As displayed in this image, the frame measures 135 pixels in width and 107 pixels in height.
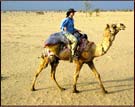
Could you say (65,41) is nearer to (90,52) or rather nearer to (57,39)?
(57,39)

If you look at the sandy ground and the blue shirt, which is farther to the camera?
the blue shirt

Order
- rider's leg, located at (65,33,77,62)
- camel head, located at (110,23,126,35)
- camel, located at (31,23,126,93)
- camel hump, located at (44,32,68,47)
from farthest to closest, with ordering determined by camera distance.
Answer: camel hump, located at (44,32,68,47)
rider's leg, located at (65,33,77,62)
camel, located at (31,23,126,93)
camel head, located at (110,23,126,35)

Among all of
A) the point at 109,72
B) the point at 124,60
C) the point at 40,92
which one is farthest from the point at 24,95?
the point at 124,60

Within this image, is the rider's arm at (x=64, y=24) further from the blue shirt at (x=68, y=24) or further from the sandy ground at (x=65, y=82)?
the sandy ground at (x=65, y=82)

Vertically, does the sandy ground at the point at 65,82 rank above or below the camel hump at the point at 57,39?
below

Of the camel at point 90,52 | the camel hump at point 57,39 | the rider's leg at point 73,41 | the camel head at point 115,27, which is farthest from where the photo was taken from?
the camel hump at point 57,39

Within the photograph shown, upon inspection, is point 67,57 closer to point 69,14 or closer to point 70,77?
point 69,14

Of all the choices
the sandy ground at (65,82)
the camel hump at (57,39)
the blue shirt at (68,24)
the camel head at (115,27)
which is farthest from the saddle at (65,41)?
the sandy ground at (65,82)

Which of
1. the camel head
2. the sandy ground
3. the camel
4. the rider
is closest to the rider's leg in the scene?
the rider

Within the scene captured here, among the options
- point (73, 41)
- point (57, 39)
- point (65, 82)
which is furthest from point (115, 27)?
point (65, 82)

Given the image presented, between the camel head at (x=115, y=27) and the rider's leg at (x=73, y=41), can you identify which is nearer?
the camel head at (x=115, y=27)

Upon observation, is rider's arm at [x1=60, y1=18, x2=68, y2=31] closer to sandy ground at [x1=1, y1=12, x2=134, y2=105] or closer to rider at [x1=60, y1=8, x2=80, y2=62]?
rider at [x1=60, y1=8, x2=80, y2=62]

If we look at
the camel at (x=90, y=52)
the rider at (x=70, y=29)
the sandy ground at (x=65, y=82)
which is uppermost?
the rider at (x=70, y=29)

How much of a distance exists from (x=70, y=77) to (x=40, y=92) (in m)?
1.94
